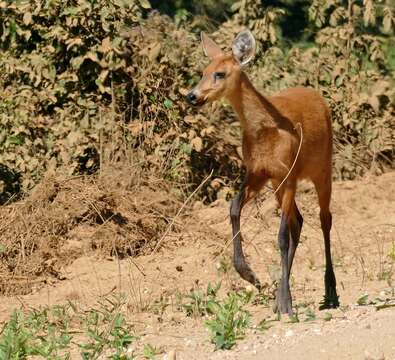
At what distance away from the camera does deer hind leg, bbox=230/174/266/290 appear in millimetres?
8242

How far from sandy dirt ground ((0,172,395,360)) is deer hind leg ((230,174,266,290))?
329mm

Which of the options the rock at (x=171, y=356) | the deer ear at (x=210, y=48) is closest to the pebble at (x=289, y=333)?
the rock at (x=171, y=356)

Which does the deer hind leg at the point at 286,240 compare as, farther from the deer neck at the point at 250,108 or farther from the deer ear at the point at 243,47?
the deer ear at the point at 243,47

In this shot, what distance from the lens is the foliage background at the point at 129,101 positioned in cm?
1166

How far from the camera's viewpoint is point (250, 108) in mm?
8617

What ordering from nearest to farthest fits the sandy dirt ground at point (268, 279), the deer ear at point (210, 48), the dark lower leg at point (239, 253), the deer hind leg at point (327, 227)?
the sandy dirt ground at point (268, 279) → the dark lower leg at point (239, 253) → the deer hind leg at point (327, 227) → the deer ear at point (210, 48)

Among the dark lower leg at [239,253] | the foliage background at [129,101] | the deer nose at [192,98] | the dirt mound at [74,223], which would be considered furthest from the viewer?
the foliage background at [129,101]

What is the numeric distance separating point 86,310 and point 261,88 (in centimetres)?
519

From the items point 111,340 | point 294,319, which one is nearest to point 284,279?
point 294,319

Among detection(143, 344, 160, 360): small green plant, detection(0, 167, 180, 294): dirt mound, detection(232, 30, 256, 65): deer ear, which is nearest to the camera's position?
detection(143, 344, 160, 360): small green plant

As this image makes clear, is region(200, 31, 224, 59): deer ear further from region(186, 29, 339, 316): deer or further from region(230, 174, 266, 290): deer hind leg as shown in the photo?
region(230, 174, 266, 290): deer hind leg

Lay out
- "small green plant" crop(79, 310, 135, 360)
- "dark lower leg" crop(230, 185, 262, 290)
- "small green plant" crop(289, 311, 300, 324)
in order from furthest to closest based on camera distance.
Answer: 1. "dark lower leg" crop(230, 185, 262, 290)
2. "small green plant" crop(289, 311, 300, 324)
3. "small green plant" crop(79, 310, 135, 360)

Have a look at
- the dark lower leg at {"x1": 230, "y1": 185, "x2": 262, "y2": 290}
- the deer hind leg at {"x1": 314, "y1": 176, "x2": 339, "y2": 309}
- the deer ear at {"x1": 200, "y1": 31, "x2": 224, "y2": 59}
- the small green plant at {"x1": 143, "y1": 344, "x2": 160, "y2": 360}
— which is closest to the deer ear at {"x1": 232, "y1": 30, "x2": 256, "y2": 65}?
the deer ear at {"x1": 200, "y1": 31, "x2": 224, "y2": 59}

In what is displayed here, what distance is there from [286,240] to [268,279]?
1454 millimetres
